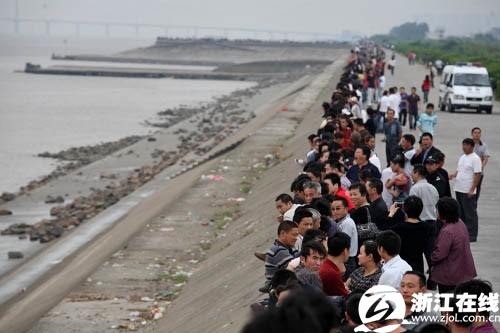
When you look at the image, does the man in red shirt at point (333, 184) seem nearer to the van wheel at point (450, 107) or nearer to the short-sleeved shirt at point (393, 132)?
the short-sleeved shirt at point (393, 132)

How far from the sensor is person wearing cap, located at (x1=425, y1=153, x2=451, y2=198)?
12070 millimetres

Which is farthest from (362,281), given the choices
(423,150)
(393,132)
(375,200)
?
(393,132)

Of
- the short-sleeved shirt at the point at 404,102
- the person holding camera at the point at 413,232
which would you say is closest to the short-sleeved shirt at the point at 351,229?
the person holding camera at the point at 413,232

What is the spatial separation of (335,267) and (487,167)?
47.4 ft

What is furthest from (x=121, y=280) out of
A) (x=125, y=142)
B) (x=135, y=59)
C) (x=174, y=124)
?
(x=135, y=59)

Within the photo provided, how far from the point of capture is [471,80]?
3691 cm

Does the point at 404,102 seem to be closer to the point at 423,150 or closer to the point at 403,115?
the point at 403,115

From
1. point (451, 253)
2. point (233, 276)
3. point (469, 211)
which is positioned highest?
point (451, 253)

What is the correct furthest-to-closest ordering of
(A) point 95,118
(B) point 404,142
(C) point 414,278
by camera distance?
(A) point 95,118, (B) point 404,142, (C) point 414,278

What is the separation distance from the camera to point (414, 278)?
705 cm

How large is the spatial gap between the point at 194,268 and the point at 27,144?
129 ft

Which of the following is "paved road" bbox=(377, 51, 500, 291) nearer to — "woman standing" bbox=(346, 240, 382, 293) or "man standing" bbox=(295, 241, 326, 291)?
"woman standing" bbox=(346, 240, 382, 293)

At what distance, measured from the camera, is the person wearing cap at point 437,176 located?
1207cm

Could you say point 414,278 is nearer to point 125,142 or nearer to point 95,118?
point 125,142
